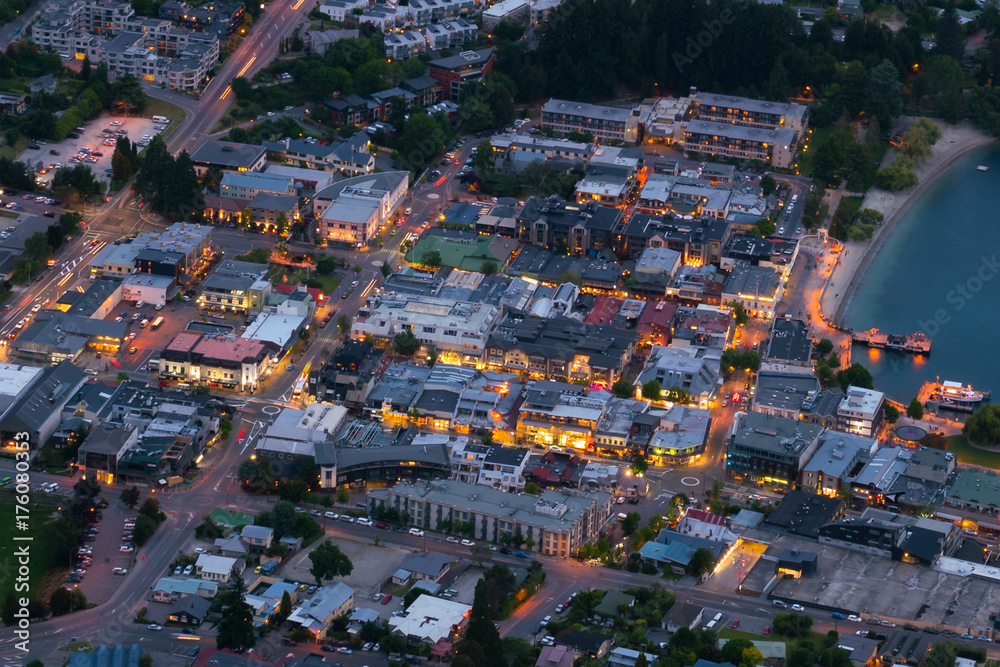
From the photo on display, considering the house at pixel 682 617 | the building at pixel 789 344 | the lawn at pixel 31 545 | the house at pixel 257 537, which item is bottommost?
the lawn at pixel 31 545

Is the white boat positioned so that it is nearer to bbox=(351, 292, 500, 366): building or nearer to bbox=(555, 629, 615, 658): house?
bbox=(351, 292, 500, 366): building

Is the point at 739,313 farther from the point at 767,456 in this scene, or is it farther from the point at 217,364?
the point at 217,364

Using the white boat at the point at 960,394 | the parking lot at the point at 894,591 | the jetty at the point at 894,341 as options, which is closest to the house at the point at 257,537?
the parking lot at the point at 894,591

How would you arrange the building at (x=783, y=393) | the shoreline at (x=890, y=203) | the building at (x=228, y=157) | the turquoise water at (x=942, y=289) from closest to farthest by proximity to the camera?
the building at (x=783, y=393) → the turquoise water at (x=942, y=289) → the shoreline at (x=890, y=203) → the building at (x=228, y=157)

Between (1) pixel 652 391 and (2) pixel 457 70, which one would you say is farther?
(2) pixel 457 70

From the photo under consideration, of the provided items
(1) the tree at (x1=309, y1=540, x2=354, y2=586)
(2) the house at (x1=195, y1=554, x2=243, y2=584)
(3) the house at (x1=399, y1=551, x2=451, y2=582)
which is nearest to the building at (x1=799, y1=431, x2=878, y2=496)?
(3) the house at (x1=399, y1=551, x2=451, y2=582)

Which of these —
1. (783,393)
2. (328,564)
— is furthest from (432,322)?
(328,564)

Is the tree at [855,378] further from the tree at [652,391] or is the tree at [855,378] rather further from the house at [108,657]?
the house at [108,657]
